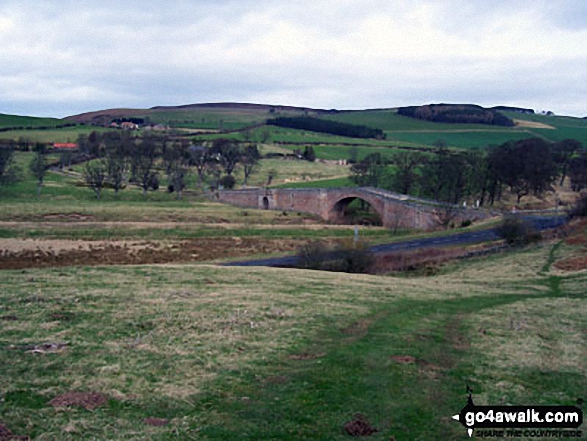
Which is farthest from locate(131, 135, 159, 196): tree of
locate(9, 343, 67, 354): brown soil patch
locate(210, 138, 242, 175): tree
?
locate(9, 343, 67, 354): brown soil patch

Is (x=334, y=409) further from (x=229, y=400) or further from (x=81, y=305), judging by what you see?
(x=81, y=305)

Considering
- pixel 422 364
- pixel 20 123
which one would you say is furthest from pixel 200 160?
pixel 422 364

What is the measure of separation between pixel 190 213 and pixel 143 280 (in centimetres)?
5189

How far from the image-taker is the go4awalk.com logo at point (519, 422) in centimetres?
1162

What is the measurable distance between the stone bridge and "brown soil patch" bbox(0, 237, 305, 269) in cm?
1868

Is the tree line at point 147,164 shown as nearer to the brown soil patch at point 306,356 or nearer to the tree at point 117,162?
the tree at point 117,162

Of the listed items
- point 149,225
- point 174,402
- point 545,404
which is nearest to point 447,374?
point 545,404

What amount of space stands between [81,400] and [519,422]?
28.3ft

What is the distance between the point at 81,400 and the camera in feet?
40.0

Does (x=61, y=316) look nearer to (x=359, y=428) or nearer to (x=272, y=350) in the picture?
(x=272, y=350)

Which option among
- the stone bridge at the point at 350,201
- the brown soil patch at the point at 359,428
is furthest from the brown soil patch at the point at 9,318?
the stone bridge at the point at 350,201

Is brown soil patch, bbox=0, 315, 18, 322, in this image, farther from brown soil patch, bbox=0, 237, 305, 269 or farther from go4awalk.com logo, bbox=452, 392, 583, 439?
brown soil patch, bbox=0, 237, 305, 269

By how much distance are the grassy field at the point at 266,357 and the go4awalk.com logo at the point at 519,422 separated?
1.20 feet

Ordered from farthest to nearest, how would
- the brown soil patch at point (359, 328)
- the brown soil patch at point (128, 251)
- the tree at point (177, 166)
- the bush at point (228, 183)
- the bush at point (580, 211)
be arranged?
the bush at point (228, 183), the tree at point (177, 166), the bush at point (580, 211), the brown soil patch at point (128, 251), the brown soil patch at point (359, 328)
